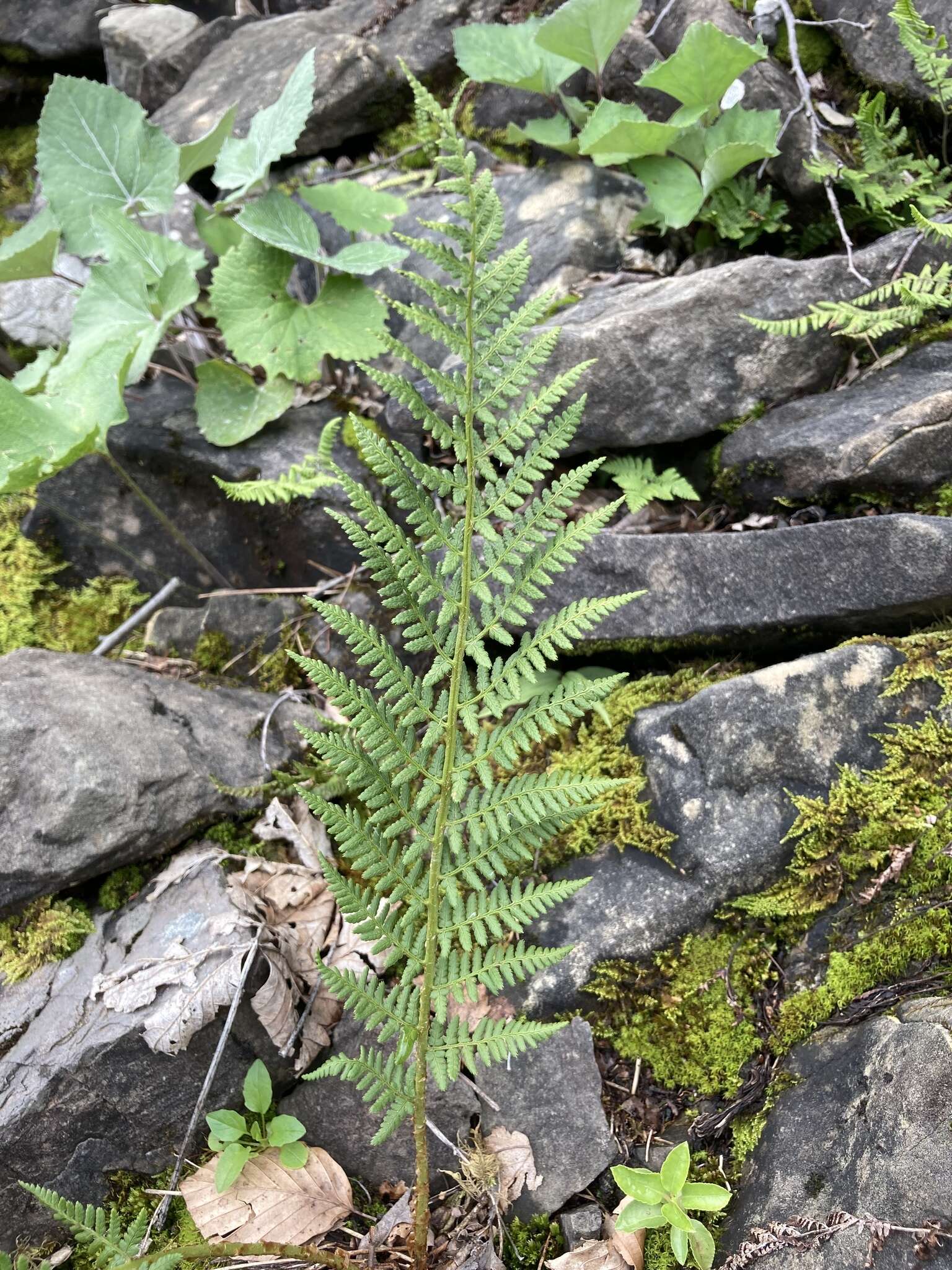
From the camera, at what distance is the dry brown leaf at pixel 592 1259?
2.00m

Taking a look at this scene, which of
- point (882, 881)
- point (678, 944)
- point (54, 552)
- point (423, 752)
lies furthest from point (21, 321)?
point (882, 881)

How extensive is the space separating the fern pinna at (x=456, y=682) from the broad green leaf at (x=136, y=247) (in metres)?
2.53

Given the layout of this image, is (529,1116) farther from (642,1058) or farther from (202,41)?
(202,41)

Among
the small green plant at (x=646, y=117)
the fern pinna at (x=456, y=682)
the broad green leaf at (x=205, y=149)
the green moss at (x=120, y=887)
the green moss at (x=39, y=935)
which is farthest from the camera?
the broad green leaf at (x=205, y=149)

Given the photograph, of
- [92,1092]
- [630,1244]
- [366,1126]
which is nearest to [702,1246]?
[630,1244]

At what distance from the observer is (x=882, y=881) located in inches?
90.1

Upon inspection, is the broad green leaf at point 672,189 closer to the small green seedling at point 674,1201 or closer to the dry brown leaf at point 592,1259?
the small green seedling at point 674,1201

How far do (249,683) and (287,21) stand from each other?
4.70 metres

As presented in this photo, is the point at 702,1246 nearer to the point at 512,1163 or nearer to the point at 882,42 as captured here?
the point at 512,1163

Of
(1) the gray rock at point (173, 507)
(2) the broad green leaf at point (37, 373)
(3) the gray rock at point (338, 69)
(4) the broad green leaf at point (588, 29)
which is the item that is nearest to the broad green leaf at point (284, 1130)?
(1) the gray rock at point (173, 507)

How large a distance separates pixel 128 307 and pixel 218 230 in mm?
628

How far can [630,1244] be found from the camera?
201cm

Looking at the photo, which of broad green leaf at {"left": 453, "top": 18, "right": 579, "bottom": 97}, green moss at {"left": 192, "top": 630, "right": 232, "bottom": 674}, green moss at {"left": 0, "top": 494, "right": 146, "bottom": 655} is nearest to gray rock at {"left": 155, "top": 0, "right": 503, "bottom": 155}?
broad green leaf at {"left": 453, "top": 18, "right": 579, "bottom": 97}

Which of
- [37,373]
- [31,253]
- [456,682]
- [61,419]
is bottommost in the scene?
[456,682]
